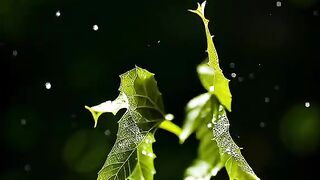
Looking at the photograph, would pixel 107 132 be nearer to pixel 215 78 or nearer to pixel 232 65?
pixel 232 65

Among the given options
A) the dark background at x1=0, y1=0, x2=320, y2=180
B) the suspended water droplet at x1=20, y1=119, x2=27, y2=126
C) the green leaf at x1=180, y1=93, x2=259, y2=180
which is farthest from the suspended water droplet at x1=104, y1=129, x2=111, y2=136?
the green leaf at x1=180, y1=93, x2=259, y2=180

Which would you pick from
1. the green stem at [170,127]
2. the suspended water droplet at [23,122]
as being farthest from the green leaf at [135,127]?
the suspended water droplet at [23,122]

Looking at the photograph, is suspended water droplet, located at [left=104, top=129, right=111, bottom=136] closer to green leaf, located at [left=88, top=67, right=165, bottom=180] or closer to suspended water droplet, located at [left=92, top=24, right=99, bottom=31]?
suspended water droplet, located at [left=92, top=24, right=99, bottom=31]

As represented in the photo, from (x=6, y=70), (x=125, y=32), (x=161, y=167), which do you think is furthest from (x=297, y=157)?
(x=6, y=70)

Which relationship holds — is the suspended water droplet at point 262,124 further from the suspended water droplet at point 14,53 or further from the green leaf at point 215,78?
the green leaf at point 215,78

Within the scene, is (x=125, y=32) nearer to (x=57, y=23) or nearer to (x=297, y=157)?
(x=57, y=23)
